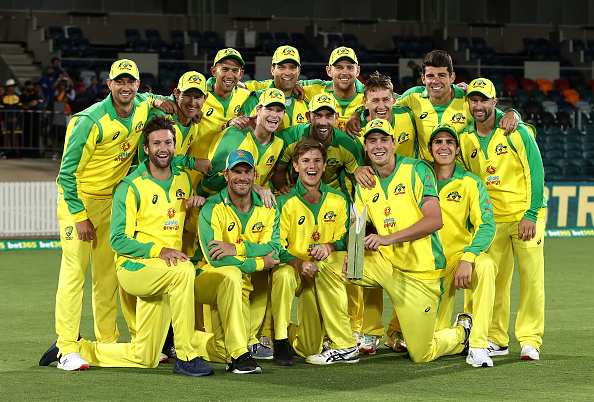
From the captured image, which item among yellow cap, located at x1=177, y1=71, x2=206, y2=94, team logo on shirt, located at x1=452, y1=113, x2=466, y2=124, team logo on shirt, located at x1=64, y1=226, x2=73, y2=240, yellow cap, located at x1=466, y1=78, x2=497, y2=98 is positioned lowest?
team logo on shirt, located at x1=64, y1=226, x2=73, y2=240

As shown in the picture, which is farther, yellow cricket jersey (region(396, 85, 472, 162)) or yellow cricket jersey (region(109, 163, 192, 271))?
yellow cricket jersey (region(396, 85, 472, 162))

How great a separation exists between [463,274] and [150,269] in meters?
2.54

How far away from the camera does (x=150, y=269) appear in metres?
6.95

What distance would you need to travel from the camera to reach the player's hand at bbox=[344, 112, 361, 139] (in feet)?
26.0

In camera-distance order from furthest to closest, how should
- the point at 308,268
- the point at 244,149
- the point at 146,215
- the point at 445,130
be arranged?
the point at 244,149 < the point at 445,130 < the point at 308,268 < the point at 146,215

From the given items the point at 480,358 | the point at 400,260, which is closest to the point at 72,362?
the point at 400,260

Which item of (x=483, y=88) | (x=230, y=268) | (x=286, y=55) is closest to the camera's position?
(x=230, y=268)

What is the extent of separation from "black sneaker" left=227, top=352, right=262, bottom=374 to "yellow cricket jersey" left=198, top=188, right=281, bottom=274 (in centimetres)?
70

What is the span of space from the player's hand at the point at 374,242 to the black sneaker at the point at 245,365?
4.40ft

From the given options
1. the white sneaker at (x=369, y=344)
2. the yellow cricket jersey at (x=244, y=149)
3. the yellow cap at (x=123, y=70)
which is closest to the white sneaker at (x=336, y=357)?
the white sneaker at (x=369, y=344)

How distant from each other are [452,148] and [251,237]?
1.88 m

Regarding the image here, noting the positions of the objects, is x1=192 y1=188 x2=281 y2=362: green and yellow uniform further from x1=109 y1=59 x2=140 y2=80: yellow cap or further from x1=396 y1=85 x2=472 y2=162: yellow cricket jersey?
x1=396 y1=85 x2=472 y2=162: yellow cricket jersey

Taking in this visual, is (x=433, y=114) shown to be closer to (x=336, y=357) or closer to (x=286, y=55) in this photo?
(x=286, y=55)

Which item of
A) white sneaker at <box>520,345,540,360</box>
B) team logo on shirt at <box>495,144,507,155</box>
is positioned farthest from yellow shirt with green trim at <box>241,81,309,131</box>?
white sneaker at <box>520,345,540,360</box>
